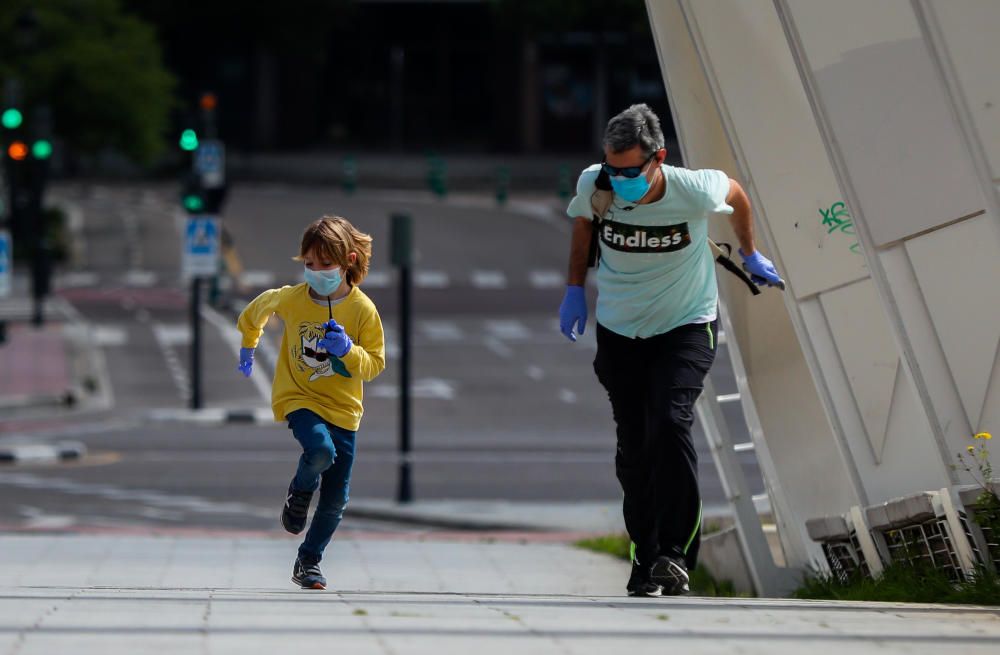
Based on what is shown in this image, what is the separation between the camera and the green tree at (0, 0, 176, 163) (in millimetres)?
45969

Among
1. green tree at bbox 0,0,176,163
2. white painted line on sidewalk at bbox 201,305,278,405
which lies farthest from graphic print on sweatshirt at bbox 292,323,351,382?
green tree at bbox 0,0,176,163

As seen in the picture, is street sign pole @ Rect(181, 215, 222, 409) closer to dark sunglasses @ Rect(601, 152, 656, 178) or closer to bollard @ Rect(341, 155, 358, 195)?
dark sunglasses @ Rect(601, 152, 656, 178)

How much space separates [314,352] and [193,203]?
67.5 feet

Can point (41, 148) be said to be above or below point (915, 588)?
above

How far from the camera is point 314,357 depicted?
728cm

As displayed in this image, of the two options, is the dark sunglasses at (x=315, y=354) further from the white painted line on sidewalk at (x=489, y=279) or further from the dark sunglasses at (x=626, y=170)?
the white painted line on sidewalk at (x=489, y=279)

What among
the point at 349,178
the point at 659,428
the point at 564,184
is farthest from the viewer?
the point at 564,184

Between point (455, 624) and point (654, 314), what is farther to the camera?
point (654, 314)

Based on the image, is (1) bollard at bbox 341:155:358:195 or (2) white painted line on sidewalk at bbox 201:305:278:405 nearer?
(2) white painted line on sidewalk at bbox 201:305:278:405

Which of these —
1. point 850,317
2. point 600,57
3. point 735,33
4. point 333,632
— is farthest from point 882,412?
point 600,57

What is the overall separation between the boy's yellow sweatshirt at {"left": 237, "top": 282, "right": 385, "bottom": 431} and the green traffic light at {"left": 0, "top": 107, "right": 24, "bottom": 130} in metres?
25.7

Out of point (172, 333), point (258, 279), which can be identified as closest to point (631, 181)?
point (172, 333)

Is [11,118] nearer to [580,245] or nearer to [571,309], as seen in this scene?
[571,309]

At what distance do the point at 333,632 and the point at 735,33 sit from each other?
4294 mm
